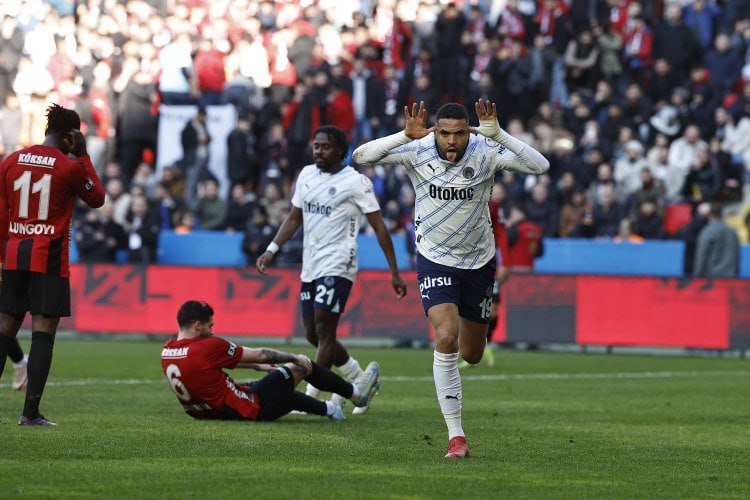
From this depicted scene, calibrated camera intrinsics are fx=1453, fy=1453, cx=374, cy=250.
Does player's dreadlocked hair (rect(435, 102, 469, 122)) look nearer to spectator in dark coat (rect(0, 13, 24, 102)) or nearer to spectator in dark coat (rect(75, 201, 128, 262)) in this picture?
spectator in dark coat (rect(75, 201, 128, 262))

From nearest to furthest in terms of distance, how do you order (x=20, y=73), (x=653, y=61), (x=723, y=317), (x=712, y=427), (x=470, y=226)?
(x=470, y=226) < (x=712, y=427) < (x=723, y=317) < (x=653, y=61) < (x=20, y=73)

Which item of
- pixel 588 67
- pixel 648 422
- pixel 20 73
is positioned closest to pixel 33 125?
pixel 20 73

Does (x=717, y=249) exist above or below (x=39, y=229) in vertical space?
above

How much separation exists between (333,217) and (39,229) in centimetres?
316

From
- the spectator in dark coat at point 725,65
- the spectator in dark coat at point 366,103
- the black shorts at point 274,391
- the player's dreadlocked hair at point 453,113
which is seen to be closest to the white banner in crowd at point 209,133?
the spectator in dark coat at point 366,103

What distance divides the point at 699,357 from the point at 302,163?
8861 millimetres

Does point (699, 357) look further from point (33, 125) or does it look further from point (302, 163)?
point (33, 125)

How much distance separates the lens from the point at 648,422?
12.8 metres

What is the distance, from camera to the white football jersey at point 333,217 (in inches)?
520

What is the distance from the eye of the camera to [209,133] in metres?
28.1

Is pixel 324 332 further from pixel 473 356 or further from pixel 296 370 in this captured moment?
pixel 473 356

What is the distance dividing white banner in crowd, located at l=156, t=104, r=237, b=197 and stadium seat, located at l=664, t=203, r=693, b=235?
8366mm

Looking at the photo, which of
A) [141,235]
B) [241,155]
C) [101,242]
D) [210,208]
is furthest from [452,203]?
[241,155]

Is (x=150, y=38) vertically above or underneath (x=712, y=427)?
above
